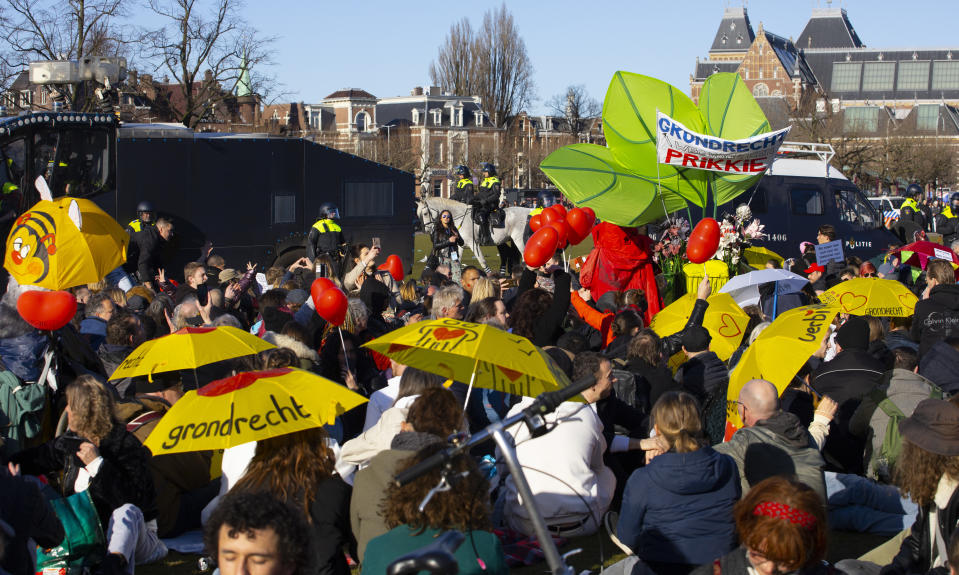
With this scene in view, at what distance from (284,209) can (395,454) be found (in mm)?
13020

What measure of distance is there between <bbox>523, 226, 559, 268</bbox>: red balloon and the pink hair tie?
5.66 metres

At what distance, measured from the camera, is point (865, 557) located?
5.56 m

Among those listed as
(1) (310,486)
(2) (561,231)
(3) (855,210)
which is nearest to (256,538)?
(1) (310,486)

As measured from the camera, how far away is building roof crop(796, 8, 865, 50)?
102562 mm

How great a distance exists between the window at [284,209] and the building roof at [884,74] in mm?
92368

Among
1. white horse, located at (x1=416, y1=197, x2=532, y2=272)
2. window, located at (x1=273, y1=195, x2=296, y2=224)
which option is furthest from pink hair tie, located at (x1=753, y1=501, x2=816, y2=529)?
white horse, located at (x1=416, y1=197, x2=532, y2=272)

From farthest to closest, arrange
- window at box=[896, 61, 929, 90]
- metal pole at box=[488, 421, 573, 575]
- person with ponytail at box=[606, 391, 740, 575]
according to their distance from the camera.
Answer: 1. window at box=[896, 61, 929, 90]
2. person with ponytail at box=[606, 391, 740, 575]
3. metal pole at box=[488, 421, 573, 575]

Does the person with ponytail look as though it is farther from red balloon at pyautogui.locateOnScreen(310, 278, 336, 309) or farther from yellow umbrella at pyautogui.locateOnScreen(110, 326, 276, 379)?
red balloon at pyautogui.locateOnScreen(310, 278, 336, 309)

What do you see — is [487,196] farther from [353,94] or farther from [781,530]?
[353,94]

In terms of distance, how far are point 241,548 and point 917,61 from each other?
110885mm

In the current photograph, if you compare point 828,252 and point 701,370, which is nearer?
point 701,370

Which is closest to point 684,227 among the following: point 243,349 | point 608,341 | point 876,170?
point 608,341

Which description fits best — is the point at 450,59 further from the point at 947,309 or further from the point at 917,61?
the point at 947,309

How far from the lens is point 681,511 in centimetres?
463
